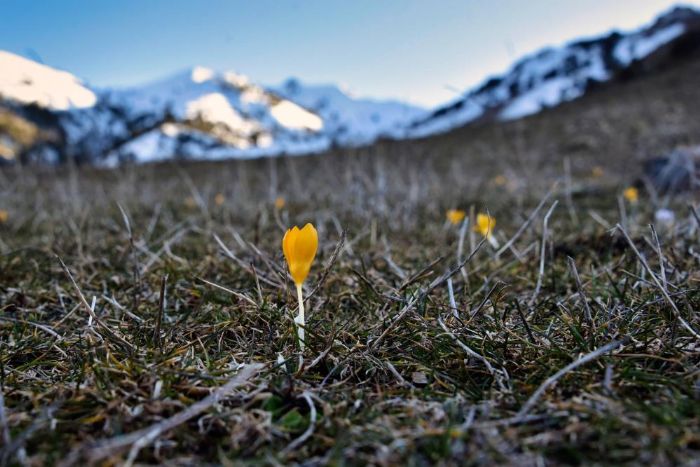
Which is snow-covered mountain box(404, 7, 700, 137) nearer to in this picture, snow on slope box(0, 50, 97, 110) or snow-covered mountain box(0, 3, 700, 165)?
snow-covered mountain box(0, 3, 700, 165)

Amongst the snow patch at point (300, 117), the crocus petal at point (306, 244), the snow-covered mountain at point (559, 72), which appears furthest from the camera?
the snow-covered mountain at point (559, 72)

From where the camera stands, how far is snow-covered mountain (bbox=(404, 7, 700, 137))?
28.2 metres

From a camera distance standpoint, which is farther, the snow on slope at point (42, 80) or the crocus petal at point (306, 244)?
the snow on slope at point (42, 80)

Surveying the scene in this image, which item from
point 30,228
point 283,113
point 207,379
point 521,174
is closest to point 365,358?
point 207,379

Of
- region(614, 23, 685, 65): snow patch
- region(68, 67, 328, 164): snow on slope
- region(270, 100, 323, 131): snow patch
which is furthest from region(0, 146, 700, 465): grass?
region(68, 67, 328, 164): snow on slope

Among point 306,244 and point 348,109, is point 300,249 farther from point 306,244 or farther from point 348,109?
point 348,109

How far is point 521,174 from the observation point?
339 inches

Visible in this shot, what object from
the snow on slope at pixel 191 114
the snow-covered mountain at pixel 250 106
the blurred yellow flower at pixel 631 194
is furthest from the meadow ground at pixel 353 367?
the snow on slope at pixel 191 114

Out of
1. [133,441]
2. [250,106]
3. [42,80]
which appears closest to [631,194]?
[133,441]

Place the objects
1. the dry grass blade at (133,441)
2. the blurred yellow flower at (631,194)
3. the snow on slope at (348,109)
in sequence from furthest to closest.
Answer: the snow on slope at (348,109) → the blurred yellow flower at (631,194) → the dry grass blade at (133,441)

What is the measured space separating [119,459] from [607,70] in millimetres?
35816

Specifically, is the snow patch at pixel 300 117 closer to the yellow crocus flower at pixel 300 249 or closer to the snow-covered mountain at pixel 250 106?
the snow-covered mountain at pixel 250 106

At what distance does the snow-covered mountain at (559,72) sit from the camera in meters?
28.2

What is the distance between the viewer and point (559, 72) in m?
37.2
